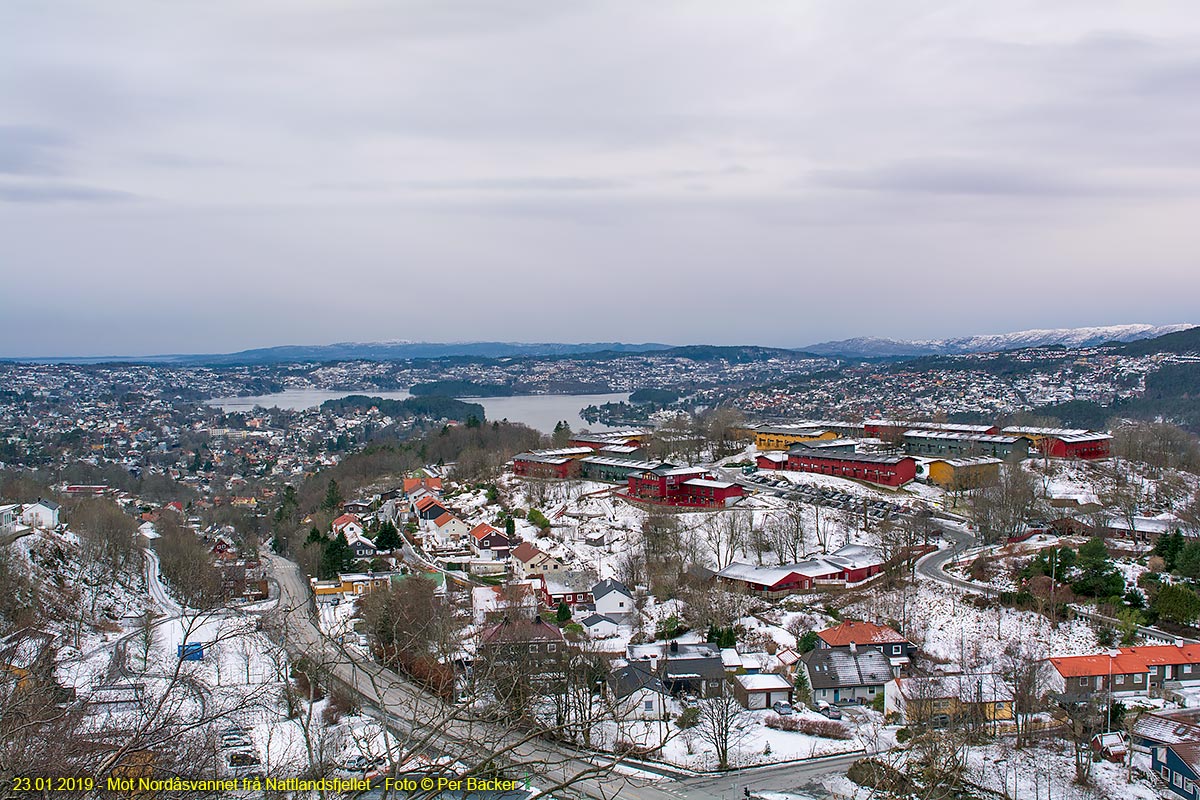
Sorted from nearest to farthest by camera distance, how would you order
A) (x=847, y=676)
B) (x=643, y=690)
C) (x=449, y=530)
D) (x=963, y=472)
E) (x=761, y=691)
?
(x=643, y=690) < (x=761, y=691) < (x=847, y=676) < (x=449, y=530) < (x=963, y=472)

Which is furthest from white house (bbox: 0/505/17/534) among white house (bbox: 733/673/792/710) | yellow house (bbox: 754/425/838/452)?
yellow house (bbox: 754/425/838/452)

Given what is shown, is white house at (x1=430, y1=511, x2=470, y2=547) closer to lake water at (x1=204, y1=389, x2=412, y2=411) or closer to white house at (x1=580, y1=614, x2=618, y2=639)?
white house at (x1=580, y1=614, x2=618, y2=639)

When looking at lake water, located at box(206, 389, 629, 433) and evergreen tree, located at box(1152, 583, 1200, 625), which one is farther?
lake water, located at box(206, 389, 629, 433)

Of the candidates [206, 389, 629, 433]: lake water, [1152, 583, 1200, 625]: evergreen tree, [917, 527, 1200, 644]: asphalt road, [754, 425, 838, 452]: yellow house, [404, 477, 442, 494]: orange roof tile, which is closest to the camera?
[917, 527, 1200, 644]: asphalt road

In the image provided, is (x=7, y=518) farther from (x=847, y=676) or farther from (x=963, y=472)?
(x=963, y=472)

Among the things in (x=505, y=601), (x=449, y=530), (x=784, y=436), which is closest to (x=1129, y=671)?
(x=505, y=601)

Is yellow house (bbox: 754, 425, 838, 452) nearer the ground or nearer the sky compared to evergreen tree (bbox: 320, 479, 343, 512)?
nearer the sky

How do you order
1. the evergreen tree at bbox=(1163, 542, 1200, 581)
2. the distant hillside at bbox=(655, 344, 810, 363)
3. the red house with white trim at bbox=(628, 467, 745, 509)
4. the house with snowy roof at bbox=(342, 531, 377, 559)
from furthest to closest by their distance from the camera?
the distant hillside at bbox=(655, 344, 810, 363) → the red house with white trim at bbox=(628, 467, 745, 509) → the house with snowy roof at bbox=(342, 531, 377, 559) → the evergreen tree at bbox=(1163, 542, 1200, 581)

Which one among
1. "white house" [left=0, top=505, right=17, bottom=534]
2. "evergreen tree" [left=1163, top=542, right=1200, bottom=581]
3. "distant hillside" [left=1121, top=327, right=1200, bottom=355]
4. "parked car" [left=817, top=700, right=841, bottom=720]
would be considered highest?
"distant hillside" [left=1121, top=327, right=1200, bottom=355]

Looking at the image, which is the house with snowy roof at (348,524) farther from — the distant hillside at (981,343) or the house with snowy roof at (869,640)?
the distant hillside at (981,343)
